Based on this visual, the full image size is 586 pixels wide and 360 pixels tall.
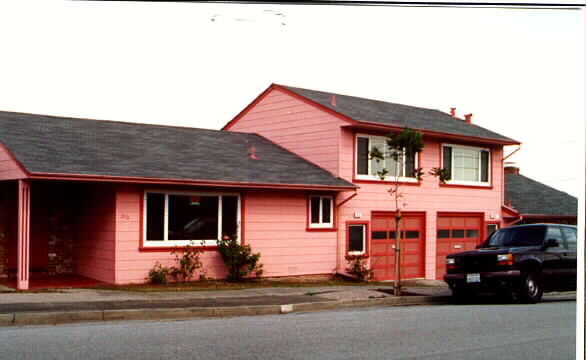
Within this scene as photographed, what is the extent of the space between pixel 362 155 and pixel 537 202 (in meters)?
11.9

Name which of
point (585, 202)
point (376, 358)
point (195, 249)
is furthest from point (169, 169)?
point (585, 202)

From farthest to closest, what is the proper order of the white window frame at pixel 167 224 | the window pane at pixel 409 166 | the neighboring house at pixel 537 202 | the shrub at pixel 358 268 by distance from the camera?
1. the neighboring house at pixel 537 202
2. the window pane at pixel 409 166
3. the shrub at pixel 358 268
4. the white window frame at pixel 167 224

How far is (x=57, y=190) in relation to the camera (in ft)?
61.8

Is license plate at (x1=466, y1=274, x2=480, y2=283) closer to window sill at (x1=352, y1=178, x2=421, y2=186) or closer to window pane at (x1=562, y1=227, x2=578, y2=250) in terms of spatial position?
window pane at (x1=562, y1=227, x2=578, y2=250)

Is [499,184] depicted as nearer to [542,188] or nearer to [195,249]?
[542,188]

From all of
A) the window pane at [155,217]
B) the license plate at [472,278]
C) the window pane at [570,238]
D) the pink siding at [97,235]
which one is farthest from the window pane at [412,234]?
the pink siding at [97,235]

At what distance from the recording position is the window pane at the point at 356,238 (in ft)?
74.0

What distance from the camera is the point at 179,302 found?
14.2 m

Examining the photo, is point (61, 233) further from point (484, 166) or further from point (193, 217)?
point (484, 166)

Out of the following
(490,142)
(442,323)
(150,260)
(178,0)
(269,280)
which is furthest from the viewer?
(490,142)

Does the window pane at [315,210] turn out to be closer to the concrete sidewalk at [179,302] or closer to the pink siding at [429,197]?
the pink siding at [429,197]

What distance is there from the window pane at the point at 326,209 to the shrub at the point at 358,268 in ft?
4.24

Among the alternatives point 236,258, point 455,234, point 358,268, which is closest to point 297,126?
point 358,268

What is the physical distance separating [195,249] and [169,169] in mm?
2157
